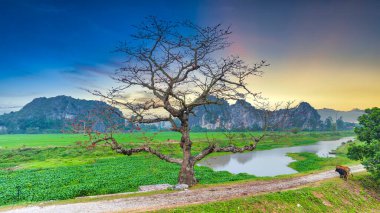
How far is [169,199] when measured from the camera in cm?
1383

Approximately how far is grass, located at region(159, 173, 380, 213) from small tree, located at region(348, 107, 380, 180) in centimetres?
163

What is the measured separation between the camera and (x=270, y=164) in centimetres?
4159

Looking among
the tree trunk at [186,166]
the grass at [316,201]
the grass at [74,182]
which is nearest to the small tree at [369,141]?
the grass at [316,201]

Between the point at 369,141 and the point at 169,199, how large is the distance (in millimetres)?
18757

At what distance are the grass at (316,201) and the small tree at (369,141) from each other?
1.63 meters

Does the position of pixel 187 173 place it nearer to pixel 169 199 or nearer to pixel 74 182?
pixel 169 199

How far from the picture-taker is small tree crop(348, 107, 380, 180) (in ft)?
71.3

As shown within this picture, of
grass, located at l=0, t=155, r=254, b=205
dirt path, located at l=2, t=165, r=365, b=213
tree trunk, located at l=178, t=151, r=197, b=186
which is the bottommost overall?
grass, located at l=0, t=155, r=254, b=205

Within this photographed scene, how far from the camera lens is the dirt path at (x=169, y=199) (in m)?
12.3

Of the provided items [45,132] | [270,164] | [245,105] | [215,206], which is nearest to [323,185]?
[245,105]

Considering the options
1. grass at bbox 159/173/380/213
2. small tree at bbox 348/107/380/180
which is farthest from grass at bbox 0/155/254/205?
small tree at bbox 348/107/380/180

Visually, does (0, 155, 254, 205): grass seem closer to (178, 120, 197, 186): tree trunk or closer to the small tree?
(178, 120, 197, 186): tree trunk

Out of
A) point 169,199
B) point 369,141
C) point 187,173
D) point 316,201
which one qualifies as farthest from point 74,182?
point 369,141

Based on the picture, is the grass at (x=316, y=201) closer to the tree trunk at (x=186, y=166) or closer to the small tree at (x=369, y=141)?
the small tree at (x=369, y=141)
